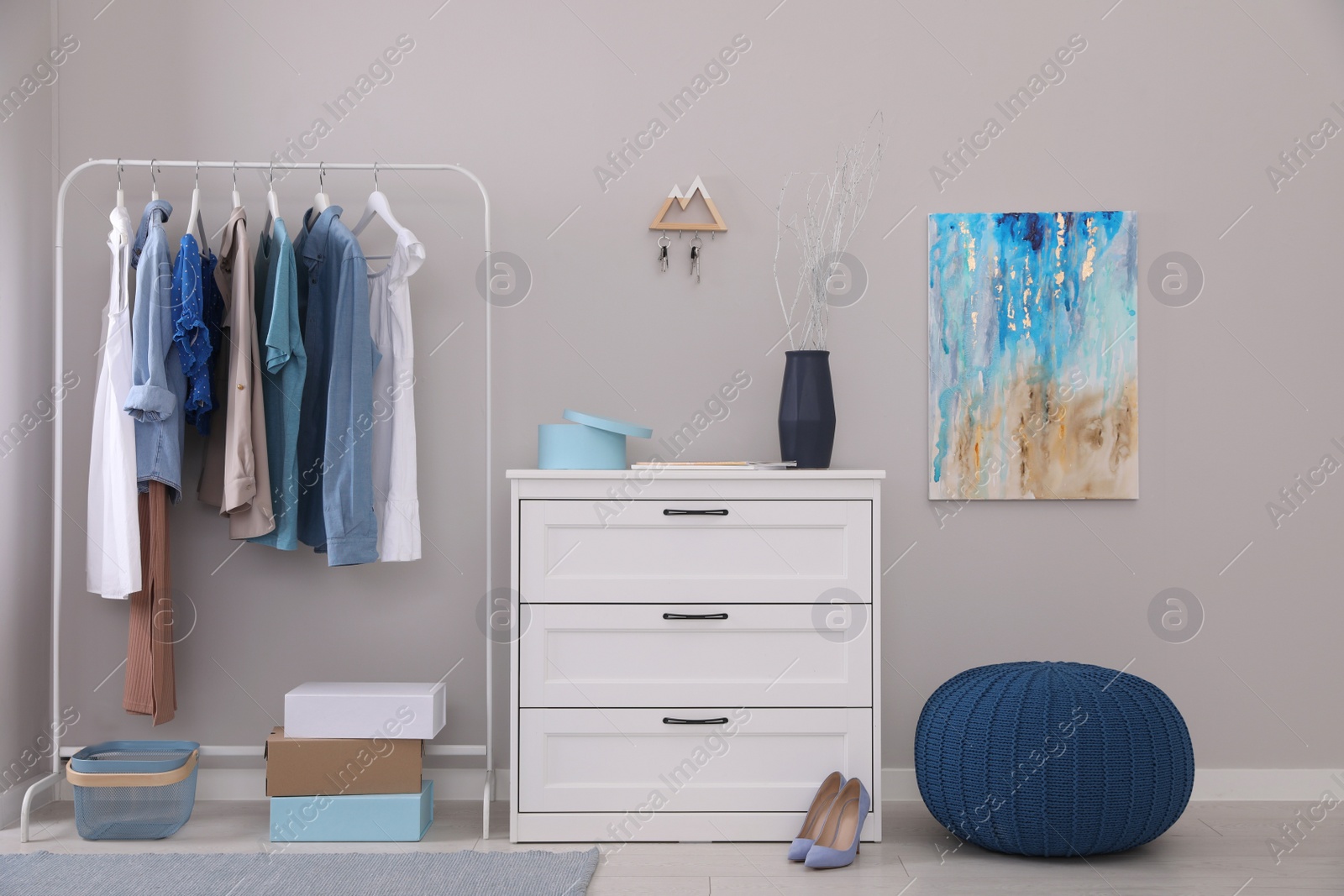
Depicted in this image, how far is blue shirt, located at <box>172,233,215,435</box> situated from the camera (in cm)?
231

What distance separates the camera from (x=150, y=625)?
238 cm

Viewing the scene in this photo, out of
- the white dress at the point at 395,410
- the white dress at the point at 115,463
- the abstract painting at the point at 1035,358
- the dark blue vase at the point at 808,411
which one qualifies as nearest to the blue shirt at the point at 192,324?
the white dress at the point at 115,463

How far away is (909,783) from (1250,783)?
3.19 ft

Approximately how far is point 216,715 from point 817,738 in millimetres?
1685

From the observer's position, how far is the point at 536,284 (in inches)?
105

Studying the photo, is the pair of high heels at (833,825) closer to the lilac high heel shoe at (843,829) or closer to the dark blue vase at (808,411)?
the lilac high heel shoe at (843,829)

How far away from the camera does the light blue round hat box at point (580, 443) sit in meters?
2.34

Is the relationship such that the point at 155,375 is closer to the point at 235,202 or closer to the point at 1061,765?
the point at 235,202

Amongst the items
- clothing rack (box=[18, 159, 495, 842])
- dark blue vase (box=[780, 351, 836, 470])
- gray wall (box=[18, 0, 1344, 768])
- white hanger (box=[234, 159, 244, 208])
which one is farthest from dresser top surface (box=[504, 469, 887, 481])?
white hanger (box=[234, 159, 244, 208])

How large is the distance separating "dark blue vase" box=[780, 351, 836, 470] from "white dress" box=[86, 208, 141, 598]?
5.44ft

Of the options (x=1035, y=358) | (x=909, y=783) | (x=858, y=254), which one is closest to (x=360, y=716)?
(x=909, y=783)

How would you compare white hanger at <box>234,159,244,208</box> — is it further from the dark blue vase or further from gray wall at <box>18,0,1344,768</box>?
the dark blue vase

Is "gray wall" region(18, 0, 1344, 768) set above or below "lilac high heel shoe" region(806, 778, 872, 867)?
above

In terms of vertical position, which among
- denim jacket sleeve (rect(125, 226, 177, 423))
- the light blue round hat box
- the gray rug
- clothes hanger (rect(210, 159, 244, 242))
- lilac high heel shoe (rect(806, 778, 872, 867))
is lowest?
the gray rug
